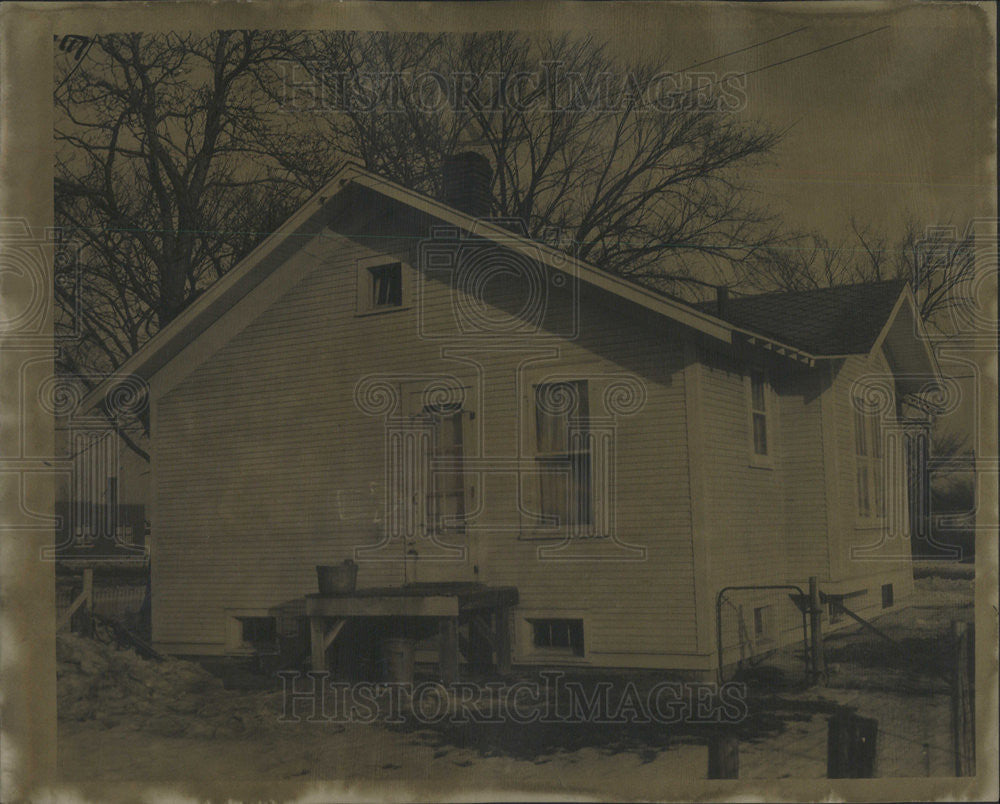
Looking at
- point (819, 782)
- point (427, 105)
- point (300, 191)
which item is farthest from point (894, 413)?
point (300, 191)

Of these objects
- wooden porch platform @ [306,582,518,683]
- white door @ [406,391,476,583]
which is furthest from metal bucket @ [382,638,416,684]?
white door @ [406,391,476,583]

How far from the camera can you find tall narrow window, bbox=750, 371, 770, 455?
20.9ft

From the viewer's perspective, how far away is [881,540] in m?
6.29

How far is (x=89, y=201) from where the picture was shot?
21.0ft

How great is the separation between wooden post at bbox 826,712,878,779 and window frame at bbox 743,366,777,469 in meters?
1.61

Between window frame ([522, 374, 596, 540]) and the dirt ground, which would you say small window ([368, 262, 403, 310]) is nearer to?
window frame ([522, 374, 596, 540])

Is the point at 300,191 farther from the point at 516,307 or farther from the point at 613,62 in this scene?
the point at 613,62

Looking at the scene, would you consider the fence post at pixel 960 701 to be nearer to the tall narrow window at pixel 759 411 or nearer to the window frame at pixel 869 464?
the window frame at pixel 869 464

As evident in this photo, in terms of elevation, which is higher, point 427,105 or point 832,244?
point 427,105

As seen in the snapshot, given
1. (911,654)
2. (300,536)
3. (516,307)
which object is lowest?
(911,654)

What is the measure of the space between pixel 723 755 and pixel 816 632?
94 centimetres

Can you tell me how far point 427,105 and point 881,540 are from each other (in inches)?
155

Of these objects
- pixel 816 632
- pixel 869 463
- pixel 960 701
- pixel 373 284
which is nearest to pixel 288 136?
pixel 373 284

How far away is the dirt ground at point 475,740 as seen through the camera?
6125mm
